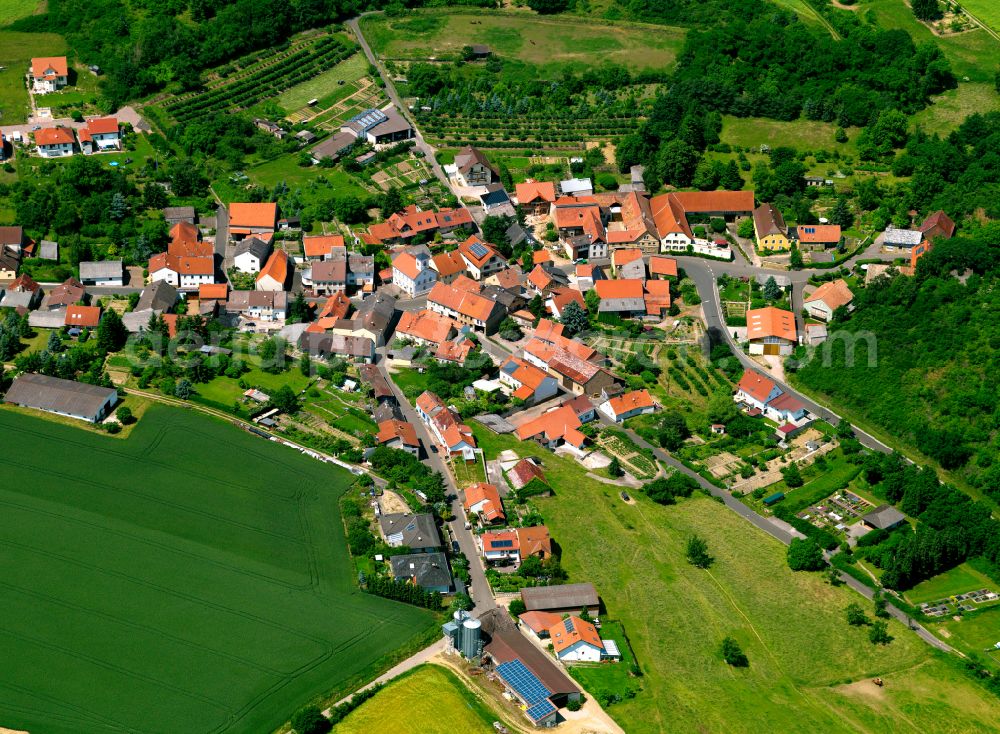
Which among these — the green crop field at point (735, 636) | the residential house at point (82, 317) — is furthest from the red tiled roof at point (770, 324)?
the residential house at point (82, 317)

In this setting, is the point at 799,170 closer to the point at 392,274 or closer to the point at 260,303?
the point at 392,274

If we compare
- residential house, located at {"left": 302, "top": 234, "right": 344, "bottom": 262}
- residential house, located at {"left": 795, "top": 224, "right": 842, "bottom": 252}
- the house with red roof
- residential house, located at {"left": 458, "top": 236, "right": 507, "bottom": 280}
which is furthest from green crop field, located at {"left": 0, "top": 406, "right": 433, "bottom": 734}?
residential house, located at {"left": 795, "top": 224, "right": 842, "bottom": 252}

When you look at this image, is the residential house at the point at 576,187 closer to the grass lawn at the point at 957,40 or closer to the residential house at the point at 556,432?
the residential house at the point at 556,432

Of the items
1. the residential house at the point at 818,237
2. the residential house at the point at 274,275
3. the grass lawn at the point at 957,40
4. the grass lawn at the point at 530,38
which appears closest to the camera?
the residential house at the point at 274,275

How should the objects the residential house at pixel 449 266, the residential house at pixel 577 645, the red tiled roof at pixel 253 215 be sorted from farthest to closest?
the red tiled roof at pixel 253 215 < the residential house at pixel 449 266 < the residential house at pixel 577 645

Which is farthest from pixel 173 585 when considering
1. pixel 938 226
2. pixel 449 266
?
pixel 938 226

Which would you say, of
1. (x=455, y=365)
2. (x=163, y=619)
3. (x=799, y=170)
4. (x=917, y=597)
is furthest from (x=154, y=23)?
(x=917, y=597)
